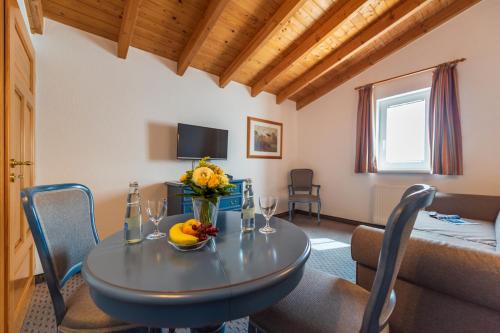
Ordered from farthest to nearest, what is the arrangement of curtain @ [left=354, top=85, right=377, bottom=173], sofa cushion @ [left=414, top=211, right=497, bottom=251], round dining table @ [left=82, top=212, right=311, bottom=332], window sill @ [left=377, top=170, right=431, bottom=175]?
curtain @ [left=354, top=85, right=377, bottom=173] → window sill @ [left=377, top=170, right=431, bottom=175] → sofa cushion @ [left=414, top=211, right=497, bottom=251] → round dining table @ [left=82, top=212, right=311, bottom=332]

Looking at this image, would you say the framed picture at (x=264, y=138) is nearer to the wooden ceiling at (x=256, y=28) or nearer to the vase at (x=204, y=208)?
the wooden ceiling at (x=256, y=28)

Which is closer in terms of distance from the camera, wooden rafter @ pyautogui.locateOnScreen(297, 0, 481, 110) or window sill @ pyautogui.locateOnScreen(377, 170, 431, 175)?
wooden rafter @ pyautogui.locateOnScreen(297, 0, 481, 110)

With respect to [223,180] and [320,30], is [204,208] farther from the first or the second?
[320,30]

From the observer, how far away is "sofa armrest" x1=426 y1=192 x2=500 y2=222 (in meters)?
2.26

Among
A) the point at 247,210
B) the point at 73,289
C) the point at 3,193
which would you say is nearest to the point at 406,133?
the point at 247,210

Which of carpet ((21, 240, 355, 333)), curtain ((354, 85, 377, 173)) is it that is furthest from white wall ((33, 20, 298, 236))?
curtain ((354, 85, 377, 173))

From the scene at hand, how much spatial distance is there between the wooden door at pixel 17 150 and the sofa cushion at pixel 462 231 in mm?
2929

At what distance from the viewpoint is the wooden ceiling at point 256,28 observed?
2.17m

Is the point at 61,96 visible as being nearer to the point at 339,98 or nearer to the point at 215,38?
the point at 215,38

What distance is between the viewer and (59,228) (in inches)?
39.4

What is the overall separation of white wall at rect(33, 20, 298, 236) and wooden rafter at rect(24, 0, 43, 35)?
69mm

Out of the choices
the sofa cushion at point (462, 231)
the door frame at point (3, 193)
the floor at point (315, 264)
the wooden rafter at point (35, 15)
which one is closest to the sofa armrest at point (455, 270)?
the sofa cushion at point (462, 231)

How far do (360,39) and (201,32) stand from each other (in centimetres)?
220

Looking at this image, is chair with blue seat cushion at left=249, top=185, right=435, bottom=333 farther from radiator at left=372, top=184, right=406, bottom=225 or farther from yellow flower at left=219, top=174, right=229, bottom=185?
radiator at left=372, top=184, right=406, bottom=225
